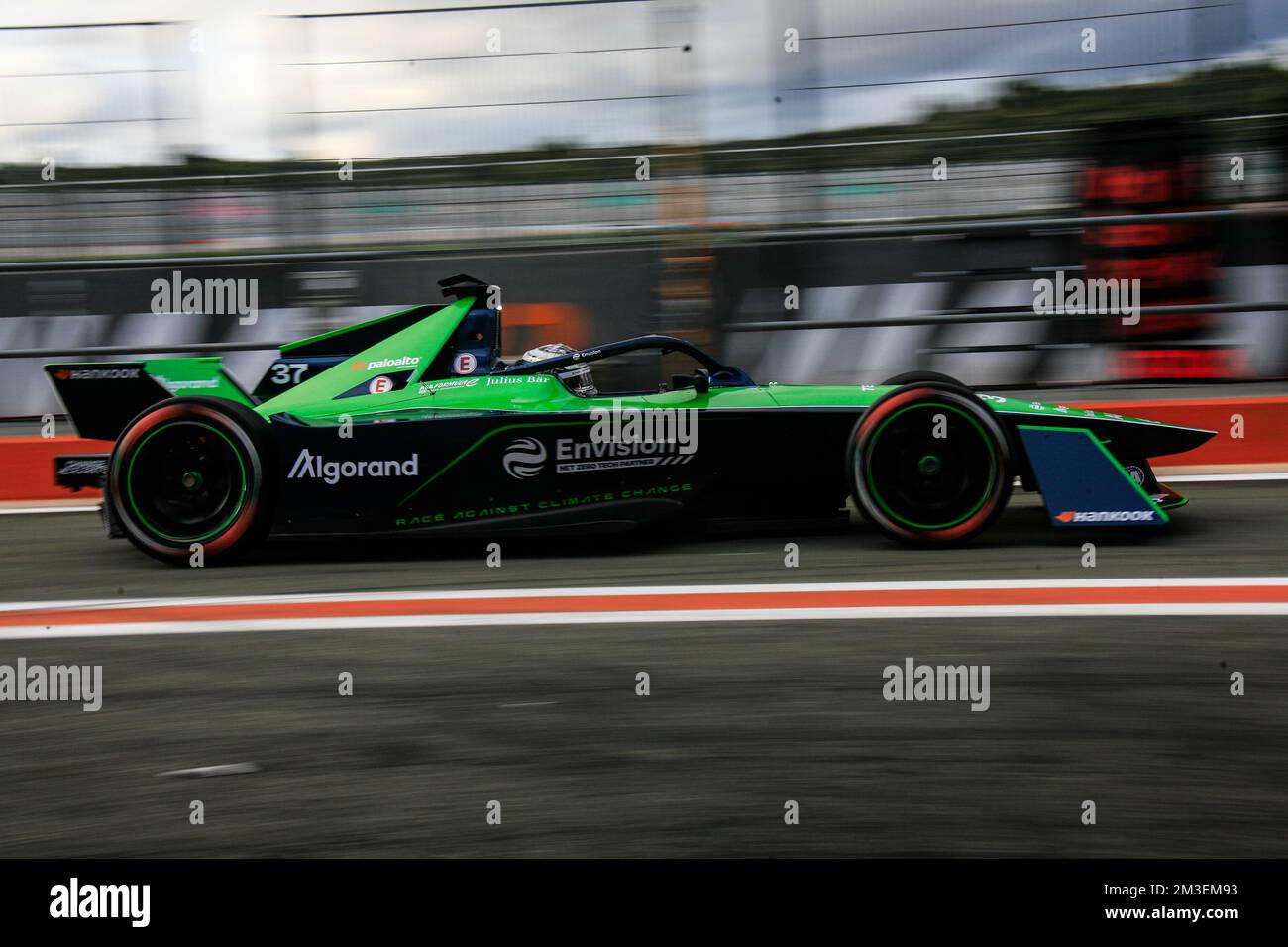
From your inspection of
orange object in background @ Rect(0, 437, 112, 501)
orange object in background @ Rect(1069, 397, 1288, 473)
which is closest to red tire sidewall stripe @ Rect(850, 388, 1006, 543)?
orange object in background @ Rect(1069, 397, 1288, 473)

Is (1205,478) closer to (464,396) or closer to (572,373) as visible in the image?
(572,373)

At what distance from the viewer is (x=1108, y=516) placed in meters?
5.09

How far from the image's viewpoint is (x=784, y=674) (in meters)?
3.70

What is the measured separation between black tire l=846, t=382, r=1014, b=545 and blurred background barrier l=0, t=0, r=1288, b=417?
8.68 feet

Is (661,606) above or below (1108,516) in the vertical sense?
below

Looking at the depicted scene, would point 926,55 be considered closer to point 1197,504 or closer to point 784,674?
point 1197,504

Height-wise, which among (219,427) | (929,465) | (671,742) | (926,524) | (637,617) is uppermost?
(219,427)

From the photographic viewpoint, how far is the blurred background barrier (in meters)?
7.68

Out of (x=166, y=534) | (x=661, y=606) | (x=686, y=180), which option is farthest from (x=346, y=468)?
(x=686, y=180)

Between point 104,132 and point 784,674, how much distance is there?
6.55 meters

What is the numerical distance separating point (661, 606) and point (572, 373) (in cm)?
144

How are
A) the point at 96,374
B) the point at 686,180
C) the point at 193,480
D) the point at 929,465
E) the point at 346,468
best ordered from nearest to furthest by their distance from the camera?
1. the point at 929,465
2. the point at 346,468
3. the point at 193,480
4. the point at 96,374
5. the point at 686,180

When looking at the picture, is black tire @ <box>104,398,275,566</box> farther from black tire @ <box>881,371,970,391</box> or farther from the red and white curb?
black tire @ <box>881,371,970,391</box>

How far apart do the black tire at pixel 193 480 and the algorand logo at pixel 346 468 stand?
14 cm
